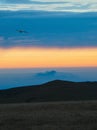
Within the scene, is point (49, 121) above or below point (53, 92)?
below

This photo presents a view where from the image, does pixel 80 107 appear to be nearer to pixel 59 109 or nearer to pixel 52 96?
pixel 59 109

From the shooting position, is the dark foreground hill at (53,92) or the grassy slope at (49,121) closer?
the grassy slope at (49,121)

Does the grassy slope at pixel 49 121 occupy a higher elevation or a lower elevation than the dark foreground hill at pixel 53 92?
lower

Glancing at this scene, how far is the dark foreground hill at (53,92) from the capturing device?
53.7 metres

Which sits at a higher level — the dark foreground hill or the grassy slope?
the dark foreground hill

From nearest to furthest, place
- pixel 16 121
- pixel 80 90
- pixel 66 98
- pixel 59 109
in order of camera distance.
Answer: pixel 16 121 → pixel 59 109 → pixel 66 98 → pixel 80 90

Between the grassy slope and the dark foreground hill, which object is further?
the dark foreground hill

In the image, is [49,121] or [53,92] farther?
[53,92]

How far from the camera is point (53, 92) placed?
2231 inches

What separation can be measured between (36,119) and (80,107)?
6.90 meters

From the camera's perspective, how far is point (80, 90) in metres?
57.7

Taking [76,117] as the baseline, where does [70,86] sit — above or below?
above

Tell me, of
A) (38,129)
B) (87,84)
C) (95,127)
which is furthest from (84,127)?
(87,84)

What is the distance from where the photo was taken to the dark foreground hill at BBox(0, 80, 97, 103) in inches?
2114
